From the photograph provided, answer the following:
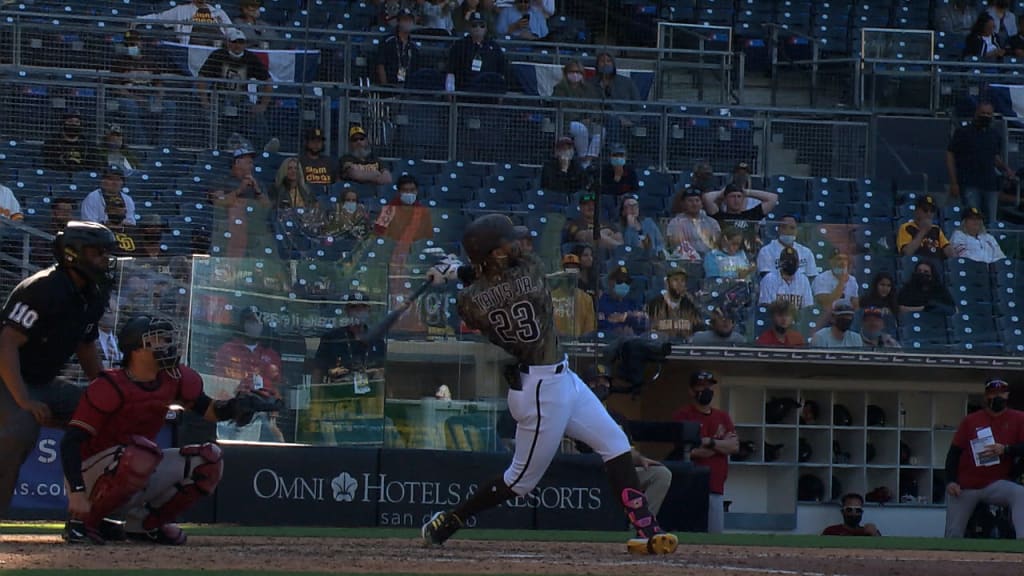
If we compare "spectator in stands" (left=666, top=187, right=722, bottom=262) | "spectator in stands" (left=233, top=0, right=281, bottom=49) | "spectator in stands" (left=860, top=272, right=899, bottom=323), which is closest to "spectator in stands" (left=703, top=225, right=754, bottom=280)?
"spectator in stands" (left=666, top=187, right=722, bottom=262)

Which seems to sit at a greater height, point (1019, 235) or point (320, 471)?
point (1019, 235)

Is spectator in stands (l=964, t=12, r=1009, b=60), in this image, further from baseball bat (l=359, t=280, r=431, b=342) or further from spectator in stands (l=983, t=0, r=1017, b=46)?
baseball bat (l=359, t=280, r=431, b=342)

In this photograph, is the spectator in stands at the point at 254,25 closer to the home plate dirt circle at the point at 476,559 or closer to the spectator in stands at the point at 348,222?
the spectator in stands at the point at 348,222

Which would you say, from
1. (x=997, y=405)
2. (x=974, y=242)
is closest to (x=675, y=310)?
(x=997, y=405)

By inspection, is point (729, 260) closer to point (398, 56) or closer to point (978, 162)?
point (978, 162)

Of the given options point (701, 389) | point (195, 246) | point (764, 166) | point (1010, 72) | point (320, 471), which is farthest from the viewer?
point (1010, 72)

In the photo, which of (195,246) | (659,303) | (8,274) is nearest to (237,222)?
(195,246)

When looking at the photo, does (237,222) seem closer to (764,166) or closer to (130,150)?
(130,150)
